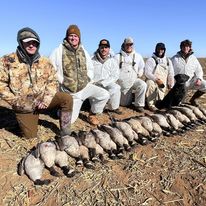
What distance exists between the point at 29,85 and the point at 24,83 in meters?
0.10

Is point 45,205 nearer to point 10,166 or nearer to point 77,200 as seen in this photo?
point 77,200

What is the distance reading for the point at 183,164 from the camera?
566 cm

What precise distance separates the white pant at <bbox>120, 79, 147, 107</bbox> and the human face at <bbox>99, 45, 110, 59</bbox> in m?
1.22

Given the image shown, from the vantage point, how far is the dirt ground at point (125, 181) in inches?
186

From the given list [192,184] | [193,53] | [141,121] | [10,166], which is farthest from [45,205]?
[193,53]

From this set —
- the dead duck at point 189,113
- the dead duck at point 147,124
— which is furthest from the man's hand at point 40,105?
the dead duck at point 189,113

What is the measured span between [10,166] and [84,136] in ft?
4.35

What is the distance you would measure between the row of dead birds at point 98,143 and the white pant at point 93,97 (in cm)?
98

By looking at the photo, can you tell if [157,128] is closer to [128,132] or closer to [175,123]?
[175,123]

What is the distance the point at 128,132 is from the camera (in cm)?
663

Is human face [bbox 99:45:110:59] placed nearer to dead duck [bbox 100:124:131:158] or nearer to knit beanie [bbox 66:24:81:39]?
knit beanie [bbox 66:24:81:39]

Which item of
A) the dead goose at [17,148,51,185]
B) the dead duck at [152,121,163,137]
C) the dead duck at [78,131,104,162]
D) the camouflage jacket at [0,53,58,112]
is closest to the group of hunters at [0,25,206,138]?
the camouflage jacket at [0,53,58,112]

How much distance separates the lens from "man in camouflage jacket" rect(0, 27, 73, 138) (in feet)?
19.9

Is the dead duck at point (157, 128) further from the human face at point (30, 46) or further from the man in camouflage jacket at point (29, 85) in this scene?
the human face at point (30, 46)
